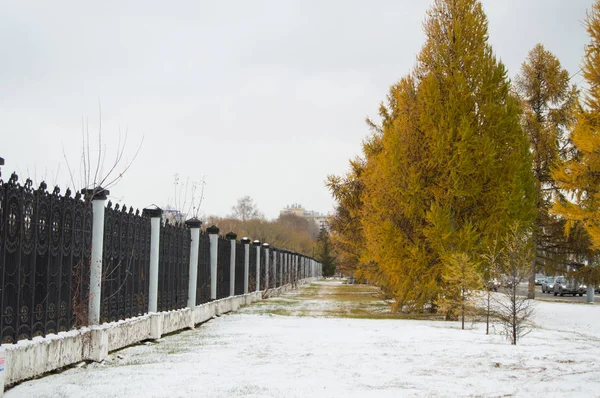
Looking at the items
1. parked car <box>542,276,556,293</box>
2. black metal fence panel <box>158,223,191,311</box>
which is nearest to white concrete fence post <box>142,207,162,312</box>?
black metal fence panel <box>158,223,191,311</box>

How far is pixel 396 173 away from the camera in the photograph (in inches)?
714

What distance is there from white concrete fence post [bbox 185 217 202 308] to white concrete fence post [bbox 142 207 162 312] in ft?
8.73

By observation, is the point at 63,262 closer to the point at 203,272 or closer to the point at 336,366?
the point at 336,366

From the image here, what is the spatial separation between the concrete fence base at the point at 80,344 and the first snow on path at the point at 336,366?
178 millimetres

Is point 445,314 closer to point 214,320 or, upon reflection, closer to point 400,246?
point 400,246

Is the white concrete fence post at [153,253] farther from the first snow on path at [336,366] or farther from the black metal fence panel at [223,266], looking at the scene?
the black metal fence panel at [223,266]

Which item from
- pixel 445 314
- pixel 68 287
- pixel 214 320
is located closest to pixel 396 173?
pixel 445 314

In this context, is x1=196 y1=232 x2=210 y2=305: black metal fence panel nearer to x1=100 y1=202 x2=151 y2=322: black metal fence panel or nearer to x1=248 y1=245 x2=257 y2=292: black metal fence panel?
x1=100 y1=202 x2=151 y2=322: black metal fence panel

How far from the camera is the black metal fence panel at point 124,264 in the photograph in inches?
359

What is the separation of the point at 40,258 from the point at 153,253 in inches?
166

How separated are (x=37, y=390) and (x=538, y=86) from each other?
29938 millimetres

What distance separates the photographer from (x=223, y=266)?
18375 millimetres

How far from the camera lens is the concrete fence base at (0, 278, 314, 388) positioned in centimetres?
640

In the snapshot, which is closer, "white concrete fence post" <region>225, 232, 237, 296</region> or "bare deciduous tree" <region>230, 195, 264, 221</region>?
"white concrete fence post" <region>225, 232, 237, 296</region>
